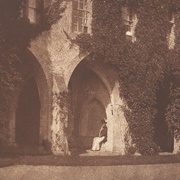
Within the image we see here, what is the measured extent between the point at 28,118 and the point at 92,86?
3855 mm

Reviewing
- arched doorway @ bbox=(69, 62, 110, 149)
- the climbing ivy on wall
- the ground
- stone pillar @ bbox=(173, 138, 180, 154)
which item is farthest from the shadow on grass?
arched doorway @ bbox=(69, 62, 110, 149)

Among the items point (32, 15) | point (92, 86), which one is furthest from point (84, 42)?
point (92, 86)

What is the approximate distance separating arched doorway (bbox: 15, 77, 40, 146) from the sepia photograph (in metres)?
0.05

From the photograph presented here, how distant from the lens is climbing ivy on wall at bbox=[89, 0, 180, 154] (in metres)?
17.3

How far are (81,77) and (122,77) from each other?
152 inches

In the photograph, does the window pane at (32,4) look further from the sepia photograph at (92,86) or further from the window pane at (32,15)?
the window pane at (32,15)

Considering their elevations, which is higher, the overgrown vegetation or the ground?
the overgrown vegetation

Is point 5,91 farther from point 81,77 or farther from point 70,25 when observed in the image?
point 81,77

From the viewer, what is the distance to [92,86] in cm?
2072

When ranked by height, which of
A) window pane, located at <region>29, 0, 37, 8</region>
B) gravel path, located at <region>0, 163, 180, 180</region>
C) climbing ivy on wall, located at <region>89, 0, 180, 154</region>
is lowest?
gravel path, located at <region>0, 163, 180, 180</region>

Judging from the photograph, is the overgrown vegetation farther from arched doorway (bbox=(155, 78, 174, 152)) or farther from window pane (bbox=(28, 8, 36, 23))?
arched doorway (bbox=(155, 78, 174, 152))

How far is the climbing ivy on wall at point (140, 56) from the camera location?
17.3 m

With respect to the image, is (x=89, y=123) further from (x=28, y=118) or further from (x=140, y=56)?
(x=140, y=56)

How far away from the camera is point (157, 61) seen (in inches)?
735
